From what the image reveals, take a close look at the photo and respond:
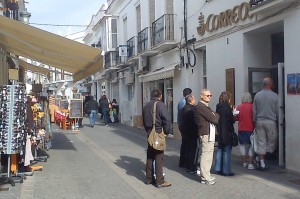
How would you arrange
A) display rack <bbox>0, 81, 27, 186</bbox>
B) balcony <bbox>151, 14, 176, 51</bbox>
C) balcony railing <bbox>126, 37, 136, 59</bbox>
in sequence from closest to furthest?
display rack <bbox>0, 81, 27, 186</bbox> < balcony <bbox>151, 14, 176, 51</bbox> < balcony railing <bbox>126, 37, 136, 59</bbox>

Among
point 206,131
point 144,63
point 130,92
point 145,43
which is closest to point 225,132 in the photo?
point 206,131

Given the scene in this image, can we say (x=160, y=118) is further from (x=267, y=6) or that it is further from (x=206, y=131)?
(x=267, y=6)

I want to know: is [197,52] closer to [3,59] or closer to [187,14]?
[187,14]

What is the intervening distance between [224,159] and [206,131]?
1.09 meters

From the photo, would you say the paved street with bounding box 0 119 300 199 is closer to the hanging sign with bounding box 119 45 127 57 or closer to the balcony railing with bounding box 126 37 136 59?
the balcony railing with bounding box 126 37 136 59

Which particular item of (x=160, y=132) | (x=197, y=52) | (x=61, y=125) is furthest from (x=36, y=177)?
(x=61, y=125)

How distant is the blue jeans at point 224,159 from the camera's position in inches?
343

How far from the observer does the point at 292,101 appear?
9078 mm

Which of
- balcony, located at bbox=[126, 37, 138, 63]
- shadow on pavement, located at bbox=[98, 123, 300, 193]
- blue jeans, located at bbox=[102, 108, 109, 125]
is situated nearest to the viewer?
shadow on pavement, located at bbox=[98, 123, 300, 193]

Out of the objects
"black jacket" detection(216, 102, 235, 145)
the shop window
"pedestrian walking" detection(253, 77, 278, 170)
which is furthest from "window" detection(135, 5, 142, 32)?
"black jacket" detection(216, 102, 235, 145)

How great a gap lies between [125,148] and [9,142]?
6255 mm

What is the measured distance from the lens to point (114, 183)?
8.34 metres

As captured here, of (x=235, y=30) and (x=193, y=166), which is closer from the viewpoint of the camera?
(x=193, y=166)

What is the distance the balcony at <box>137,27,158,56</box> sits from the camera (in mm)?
18719
